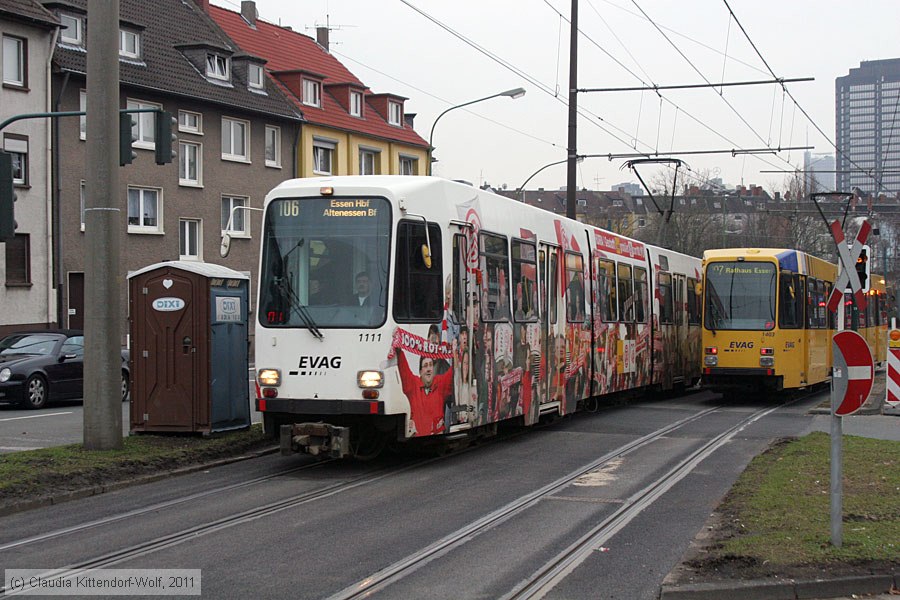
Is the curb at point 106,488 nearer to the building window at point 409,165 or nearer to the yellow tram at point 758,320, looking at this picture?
the yellow tram at point 758,320

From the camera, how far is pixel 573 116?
87.0 feet

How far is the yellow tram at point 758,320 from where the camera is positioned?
23219mm

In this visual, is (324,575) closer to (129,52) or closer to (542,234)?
(542,234)

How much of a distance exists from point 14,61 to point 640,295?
20742mm

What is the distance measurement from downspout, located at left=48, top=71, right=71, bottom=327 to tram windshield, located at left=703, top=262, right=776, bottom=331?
19.9m

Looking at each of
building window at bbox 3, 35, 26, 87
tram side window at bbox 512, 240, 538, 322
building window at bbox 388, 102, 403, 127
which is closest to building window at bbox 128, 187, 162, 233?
building window at bbox 3, 35, 26, 87

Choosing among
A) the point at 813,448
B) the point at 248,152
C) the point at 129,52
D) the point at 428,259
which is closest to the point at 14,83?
the point at 129,52

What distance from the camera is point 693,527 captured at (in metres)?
9.22

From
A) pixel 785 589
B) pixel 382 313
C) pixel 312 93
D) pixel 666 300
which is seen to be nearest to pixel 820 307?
pixel 666 300

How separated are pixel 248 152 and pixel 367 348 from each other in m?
32.4

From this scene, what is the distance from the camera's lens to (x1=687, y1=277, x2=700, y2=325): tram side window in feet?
87.2

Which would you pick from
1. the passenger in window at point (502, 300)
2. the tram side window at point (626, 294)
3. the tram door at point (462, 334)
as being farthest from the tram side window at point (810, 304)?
the tram door at point (462, 334)

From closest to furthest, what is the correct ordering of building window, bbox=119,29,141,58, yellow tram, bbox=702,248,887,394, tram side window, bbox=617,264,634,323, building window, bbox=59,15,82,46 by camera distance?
tram side window, bbox=617,264,634,323 → yellow tram, bbox=702,248,887,394 → building window, bbox=59,15,82,46 → building window, bbox=119,29,141,58

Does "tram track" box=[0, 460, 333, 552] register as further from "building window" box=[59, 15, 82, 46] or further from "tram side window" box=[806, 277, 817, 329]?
"building window" box=[59, 15, 82, 46]
